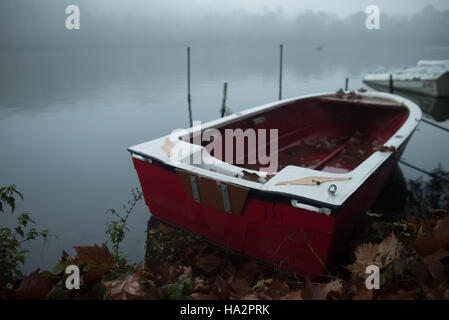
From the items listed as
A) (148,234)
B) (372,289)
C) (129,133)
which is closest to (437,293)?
(372,289)

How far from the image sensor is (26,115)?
1394 centimetres

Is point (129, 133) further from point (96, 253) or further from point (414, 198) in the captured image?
point (96, 253)

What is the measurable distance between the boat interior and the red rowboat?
0.04 meters

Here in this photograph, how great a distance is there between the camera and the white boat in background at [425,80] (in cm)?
1692

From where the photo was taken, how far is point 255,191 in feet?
10.6

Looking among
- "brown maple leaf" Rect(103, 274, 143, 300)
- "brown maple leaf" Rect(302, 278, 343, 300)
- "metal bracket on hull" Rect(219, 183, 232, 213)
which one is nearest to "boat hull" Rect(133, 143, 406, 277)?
"metal bracket on hull" Rect(219, 183, 232, 213)

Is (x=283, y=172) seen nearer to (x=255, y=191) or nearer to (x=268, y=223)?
(x=255, y=191)

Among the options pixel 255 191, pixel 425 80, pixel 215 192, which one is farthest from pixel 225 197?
pixel 425 80

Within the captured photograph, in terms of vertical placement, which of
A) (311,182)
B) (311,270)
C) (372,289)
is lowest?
(311,270)

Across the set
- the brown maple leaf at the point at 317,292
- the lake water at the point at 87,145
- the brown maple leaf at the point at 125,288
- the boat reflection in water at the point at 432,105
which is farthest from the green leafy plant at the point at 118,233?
the boat reflection in water at the point at 432,105

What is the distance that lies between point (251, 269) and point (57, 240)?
Answer: 298cm

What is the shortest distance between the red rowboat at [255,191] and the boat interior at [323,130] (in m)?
0.04

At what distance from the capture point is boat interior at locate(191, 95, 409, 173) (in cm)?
597

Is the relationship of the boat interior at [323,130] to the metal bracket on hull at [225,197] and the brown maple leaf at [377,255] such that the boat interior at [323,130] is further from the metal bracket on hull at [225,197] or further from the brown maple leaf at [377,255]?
the brown maple leaf at [377,255]
